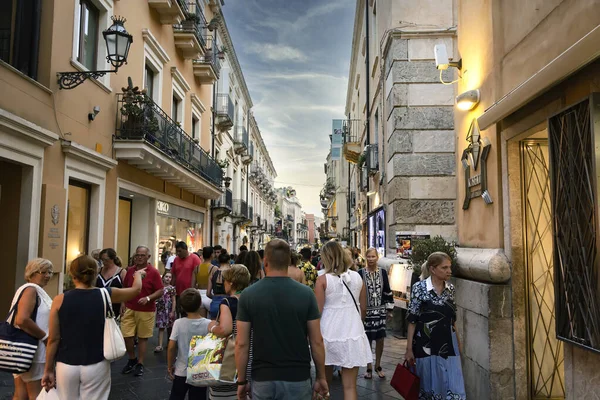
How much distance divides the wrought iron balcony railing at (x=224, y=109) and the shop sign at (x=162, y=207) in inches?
358

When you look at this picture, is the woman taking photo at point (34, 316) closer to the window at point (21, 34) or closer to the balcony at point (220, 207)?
the window at point (21, 34)

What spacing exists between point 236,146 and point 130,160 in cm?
1764

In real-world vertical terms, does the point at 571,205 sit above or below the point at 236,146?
below

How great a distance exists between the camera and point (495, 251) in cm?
498

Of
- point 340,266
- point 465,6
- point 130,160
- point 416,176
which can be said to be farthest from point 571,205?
point 130,160

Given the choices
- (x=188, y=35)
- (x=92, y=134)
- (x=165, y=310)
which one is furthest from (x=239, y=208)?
(x=165, y=310)

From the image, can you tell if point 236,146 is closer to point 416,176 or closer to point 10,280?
point 416,176

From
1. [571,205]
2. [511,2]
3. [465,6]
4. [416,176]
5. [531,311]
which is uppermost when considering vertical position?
[465,6]

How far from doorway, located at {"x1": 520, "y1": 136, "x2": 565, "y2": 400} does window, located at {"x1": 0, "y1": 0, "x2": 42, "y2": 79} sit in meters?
7.51

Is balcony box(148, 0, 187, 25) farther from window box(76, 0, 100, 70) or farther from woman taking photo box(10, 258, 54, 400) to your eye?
woman taking photo box(10, 258, 54, 400)

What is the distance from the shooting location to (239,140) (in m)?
29.4

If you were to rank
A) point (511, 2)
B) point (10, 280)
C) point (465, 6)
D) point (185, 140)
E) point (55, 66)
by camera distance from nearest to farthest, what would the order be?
point (511, 2)
point (465, 6)
point (10, 280)
point (55, 66)
point (185, 140)

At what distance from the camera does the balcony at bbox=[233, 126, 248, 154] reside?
92.6 feet

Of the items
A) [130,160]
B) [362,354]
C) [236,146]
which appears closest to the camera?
[362,354]
